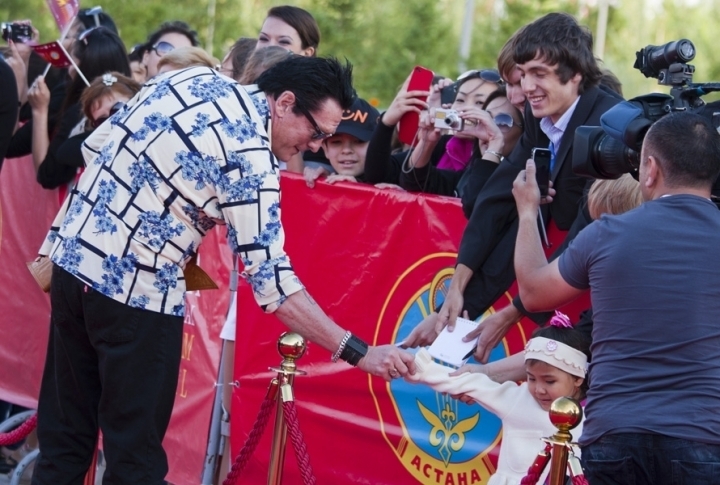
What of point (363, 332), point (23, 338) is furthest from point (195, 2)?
point (363, 332)

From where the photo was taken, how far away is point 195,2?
3067 centimetres

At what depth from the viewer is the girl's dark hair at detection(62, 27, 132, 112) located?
7.53 meters

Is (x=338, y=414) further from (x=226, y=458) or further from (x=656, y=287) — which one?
(x=656, y=287)

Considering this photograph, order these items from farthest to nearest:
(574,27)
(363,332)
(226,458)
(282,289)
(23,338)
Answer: (23,338) → (226,458) → (363,332) → (574,27) → (282,289)

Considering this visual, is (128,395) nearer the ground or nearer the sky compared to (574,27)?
nearer the ground

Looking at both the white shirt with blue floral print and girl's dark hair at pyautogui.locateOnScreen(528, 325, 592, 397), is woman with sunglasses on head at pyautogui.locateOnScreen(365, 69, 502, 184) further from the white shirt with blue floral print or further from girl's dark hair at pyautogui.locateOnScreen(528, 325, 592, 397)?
the white shirt with blue floral print

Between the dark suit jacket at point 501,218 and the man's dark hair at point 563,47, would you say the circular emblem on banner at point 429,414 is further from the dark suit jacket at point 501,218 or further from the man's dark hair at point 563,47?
the man's dark hair at point 563,47

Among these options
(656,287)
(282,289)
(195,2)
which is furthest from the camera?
(195,2)

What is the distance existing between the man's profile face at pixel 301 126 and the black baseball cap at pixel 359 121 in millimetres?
1783

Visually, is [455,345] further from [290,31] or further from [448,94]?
[290,31]

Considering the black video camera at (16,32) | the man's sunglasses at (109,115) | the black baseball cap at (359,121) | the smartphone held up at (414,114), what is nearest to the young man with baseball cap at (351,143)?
the black baseball cap at (359,121)

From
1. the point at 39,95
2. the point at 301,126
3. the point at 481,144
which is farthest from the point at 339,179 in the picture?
the point at 39,95

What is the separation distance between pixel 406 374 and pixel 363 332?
3.93 ft

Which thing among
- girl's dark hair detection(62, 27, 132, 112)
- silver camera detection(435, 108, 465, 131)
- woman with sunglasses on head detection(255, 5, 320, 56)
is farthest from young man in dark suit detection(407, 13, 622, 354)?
girl's dark hair detection(62, 27, 132, 112)
